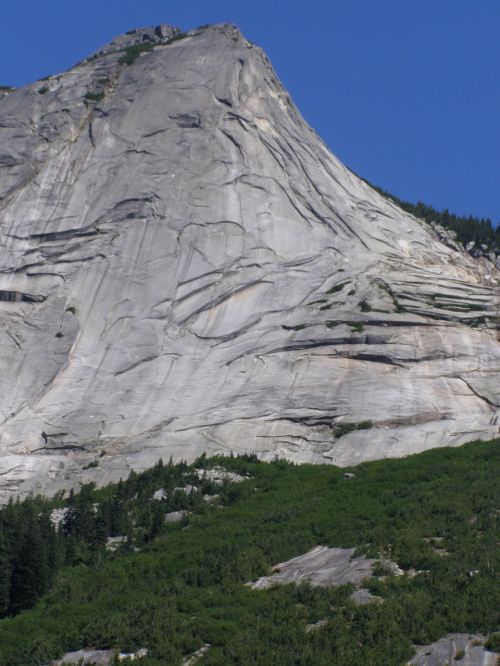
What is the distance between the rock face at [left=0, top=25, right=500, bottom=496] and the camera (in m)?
51.0

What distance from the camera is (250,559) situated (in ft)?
120

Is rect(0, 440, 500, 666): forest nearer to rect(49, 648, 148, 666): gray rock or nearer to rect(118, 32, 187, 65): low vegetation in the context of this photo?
rect(49, 648, 148, 666): gray rock

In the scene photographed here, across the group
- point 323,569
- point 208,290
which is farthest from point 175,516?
point 208,290

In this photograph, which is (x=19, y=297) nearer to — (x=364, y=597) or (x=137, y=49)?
(x=137, y=49)

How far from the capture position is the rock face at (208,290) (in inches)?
2008

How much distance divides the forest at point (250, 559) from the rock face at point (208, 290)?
4040 mm

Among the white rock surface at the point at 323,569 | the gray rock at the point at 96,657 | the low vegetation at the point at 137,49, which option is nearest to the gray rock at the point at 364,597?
the white rock surface at the point at 323,569

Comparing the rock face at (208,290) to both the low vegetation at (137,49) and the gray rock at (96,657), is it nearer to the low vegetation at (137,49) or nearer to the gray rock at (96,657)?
the low vegetation at (137,49)

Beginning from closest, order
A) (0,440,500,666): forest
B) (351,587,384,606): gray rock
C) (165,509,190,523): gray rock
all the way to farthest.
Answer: (0,440,500,666): forest → (351,587,384,606): gray rock → (165,509,190,523): gray rock

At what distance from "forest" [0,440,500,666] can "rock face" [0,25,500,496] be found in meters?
4.04

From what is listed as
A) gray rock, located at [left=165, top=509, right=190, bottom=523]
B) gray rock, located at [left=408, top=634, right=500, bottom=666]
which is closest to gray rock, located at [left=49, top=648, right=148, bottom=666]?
gray rock, located at [left=408, top=634, right=500, bottom=666]

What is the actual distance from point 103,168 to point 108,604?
35880mm

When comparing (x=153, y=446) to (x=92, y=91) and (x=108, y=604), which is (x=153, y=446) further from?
(x=92, y=91)

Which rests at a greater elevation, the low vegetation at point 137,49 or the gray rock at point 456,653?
the low vegetation at point 137,49
